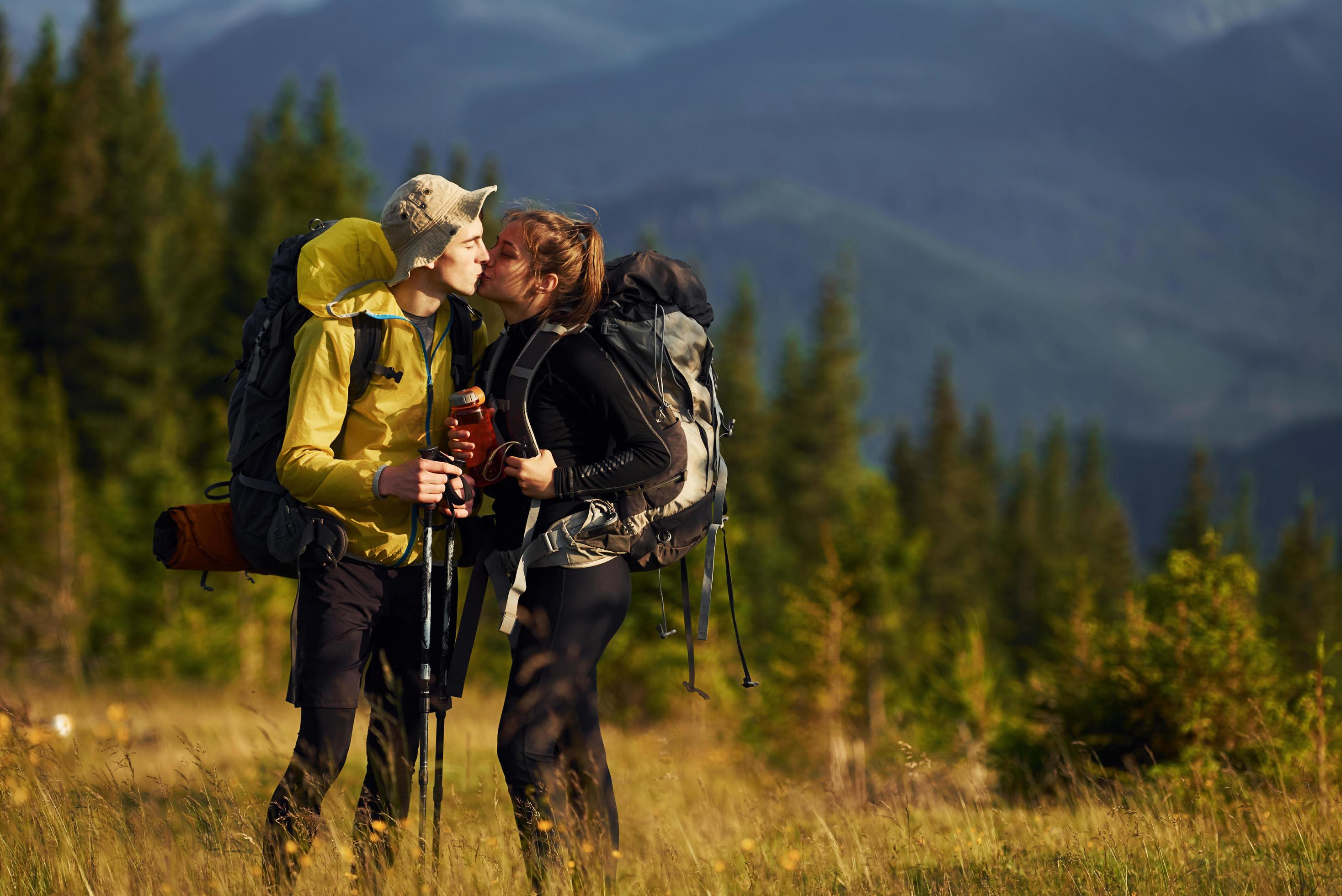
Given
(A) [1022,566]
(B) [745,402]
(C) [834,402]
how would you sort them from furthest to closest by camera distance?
1. (A) [1022,566]
2. (C) [834,402]
3. (B) [745,402]

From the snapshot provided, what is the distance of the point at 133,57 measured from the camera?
61938mm

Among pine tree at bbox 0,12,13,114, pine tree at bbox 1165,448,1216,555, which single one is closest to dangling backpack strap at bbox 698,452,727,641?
pine tree at bbox 0,12,13,114

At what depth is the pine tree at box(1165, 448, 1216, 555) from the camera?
221 feet

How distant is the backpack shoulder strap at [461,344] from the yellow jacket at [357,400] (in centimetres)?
3

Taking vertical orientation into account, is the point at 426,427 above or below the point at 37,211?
above

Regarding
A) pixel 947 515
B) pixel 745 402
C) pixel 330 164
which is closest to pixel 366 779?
pixel 330 164

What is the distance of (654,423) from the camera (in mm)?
3801

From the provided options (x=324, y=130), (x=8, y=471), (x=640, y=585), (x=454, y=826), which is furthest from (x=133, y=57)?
(x=454, y=826)

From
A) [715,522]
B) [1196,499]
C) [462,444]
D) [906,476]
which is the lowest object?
[1196,499]

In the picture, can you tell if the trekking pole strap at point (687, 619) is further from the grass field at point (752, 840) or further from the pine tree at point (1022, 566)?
the pine tree at point (1022, 566)

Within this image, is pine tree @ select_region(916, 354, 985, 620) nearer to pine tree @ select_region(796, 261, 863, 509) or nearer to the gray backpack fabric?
pine tree @ select_region(796, 261, 863, 509)

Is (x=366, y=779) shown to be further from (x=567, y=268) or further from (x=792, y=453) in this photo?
(x=792, y=453)

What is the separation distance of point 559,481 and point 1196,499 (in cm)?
8111

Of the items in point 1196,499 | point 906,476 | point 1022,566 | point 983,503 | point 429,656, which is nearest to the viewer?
point 429,656
